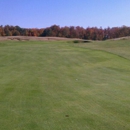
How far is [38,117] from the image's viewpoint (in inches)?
200

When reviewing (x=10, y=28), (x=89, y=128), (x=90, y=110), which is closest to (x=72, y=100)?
(x=90, y=110)

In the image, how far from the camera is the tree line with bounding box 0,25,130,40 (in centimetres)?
8212

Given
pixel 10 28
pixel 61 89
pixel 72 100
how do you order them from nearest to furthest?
pixel 72 100, pixel 61 89, pixel 10 28

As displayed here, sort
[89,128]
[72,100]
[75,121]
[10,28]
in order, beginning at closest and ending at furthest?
[89,128] → [75,121] → [72,100] → [10,28]

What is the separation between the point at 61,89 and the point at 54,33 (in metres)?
79.5

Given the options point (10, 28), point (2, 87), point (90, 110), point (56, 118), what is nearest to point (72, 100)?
point (90, 110)

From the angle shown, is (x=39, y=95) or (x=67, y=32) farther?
(x=67, y=32)

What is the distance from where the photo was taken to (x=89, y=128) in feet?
14.7

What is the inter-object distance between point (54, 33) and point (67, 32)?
5034 millimetres

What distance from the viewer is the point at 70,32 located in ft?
301

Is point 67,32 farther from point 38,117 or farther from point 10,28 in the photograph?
point 38,117

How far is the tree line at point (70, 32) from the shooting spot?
82125 mm

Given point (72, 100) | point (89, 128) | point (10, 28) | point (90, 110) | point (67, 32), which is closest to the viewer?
point (89, 128)

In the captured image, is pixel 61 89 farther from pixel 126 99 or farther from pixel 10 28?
pixel 10 28
